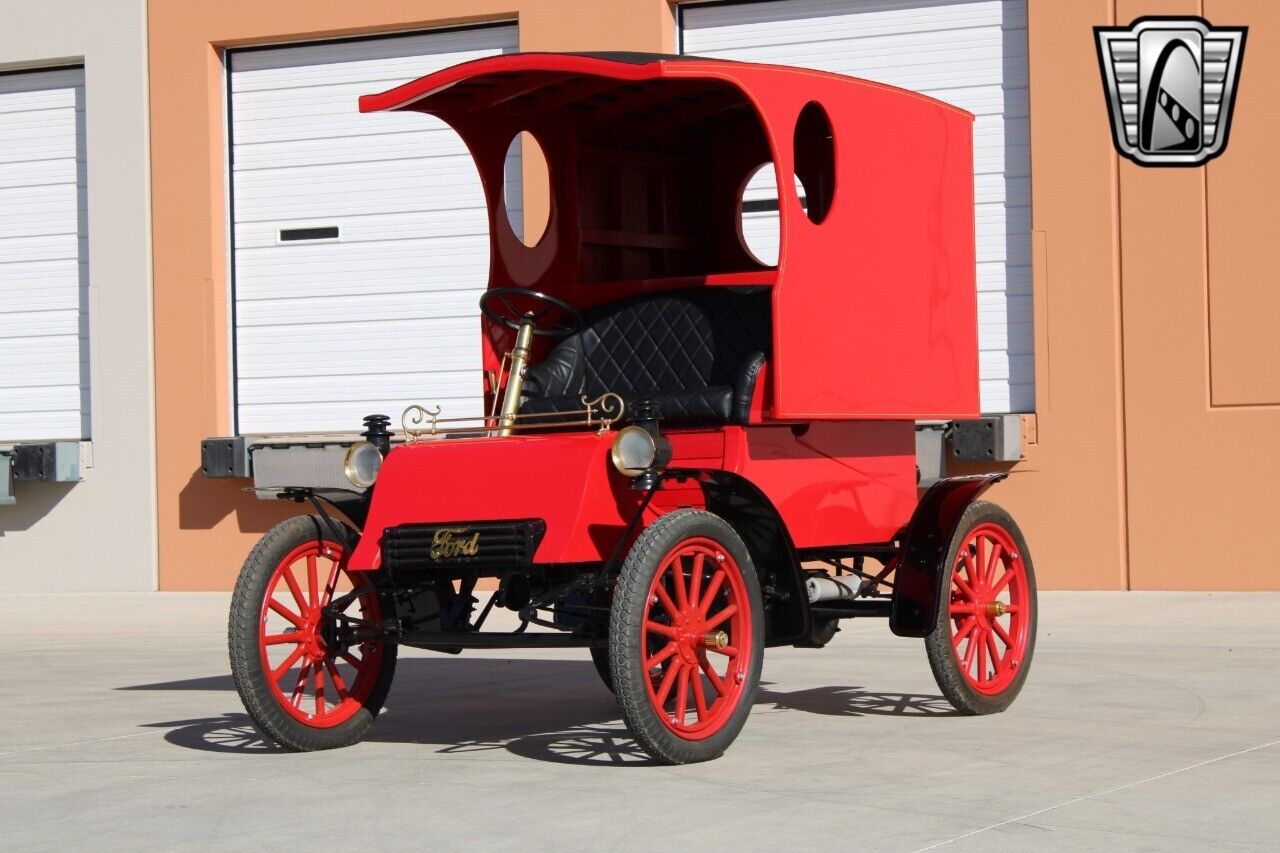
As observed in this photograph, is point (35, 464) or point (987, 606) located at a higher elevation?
point (35, 464)

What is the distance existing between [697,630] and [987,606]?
1.89 meters

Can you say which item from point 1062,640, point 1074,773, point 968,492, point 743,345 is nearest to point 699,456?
point 743,345

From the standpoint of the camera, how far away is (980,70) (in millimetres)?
15852

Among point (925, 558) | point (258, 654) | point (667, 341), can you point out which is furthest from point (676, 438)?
point (258, 654)

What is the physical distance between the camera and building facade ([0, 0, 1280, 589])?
1469 centimetres

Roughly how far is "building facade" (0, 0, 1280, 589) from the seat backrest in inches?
298

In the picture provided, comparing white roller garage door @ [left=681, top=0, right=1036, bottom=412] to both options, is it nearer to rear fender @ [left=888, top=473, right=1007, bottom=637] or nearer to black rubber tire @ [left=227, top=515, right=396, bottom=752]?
rear fender @ [left=888, top=473, right=1007, bottom=637]

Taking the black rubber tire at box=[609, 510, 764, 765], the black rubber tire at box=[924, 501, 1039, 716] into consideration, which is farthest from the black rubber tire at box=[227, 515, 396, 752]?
the black rubber tire at box=[924, 501, 1039, 716]

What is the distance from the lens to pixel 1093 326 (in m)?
15.0

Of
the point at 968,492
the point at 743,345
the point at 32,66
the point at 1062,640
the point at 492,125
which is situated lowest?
the point at 1062,640

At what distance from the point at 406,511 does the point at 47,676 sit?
13.8 feet

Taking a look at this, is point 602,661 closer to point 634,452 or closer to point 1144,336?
point 634,452

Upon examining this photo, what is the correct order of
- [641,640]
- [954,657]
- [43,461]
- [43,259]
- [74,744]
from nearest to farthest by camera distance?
[641,640] < [74,744] < [954,657] < [43,461] < [43,259]

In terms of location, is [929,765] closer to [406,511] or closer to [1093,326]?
[406,511]
